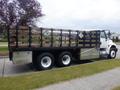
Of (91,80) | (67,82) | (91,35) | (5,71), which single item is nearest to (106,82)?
(91,80)

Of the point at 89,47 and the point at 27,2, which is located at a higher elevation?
the point at 27,2

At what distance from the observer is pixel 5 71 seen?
1366 cm

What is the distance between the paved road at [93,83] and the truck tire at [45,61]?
322 cm

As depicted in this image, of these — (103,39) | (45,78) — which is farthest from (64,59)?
A: (45,78)

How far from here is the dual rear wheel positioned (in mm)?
14016

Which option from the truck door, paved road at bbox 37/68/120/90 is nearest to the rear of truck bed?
the truck door

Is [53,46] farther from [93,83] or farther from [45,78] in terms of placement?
[93,83]

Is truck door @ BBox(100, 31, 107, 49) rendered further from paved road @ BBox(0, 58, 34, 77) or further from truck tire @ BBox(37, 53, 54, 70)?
paved road @ BBox(0, 58, 34, 77)

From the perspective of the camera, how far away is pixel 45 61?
14.3 m

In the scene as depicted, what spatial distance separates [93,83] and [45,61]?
174 inches

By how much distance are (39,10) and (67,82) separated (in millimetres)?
19500

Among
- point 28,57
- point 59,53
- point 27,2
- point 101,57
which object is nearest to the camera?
point 28,57

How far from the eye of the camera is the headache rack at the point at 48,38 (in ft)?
43.8

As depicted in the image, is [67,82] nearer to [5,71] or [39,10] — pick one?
[5,71]
